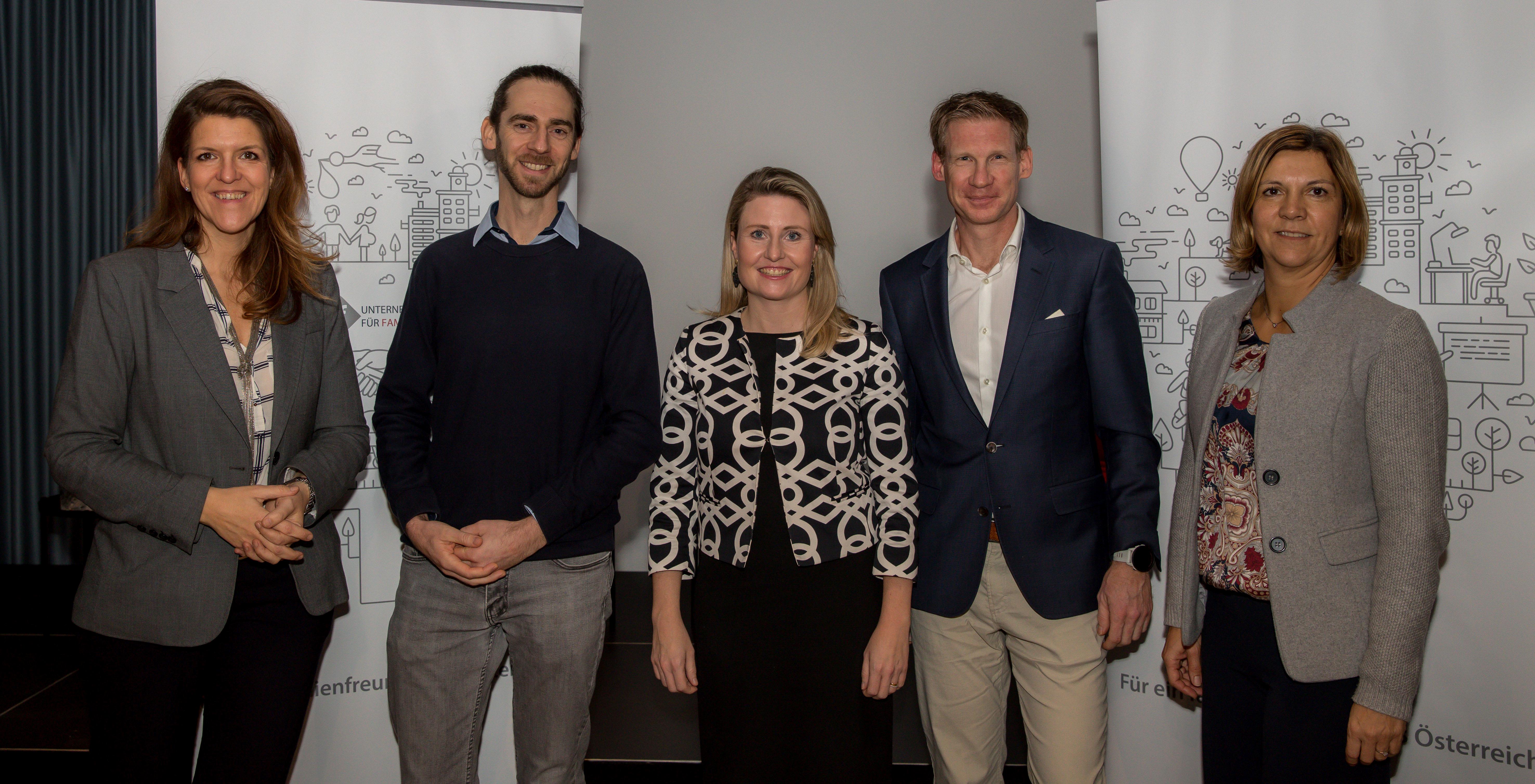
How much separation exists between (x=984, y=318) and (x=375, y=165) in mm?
1797

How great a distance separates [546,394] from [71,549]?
11.9 feet

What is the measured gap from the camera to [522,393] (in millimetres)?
2000

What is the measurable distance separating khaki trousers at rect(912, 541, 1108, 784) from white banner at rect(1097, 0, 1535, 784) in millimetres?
438

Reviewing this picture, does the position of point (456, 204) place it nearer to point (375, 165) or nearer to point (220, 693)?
point (375, 165)

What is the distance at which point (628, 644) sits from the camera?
4.23 meters

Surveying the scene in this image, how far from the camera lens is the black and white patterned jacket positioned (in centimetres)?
189

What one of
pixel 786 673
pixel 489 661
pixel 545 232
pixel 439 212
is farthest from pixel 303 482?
pixel 786 673

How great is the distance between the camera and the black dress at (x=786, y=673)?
1.87 metres

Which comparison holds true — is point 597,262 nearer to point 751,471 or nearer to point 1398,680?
point 751,471

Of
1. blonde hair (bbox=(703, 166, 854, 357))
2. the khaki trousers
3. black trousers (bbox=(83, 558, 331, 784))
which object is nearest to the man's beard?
blonde hair (bbox=(703, 166, 854, 357))

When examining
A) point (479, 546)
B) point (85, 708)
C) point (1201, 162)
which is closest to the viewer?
point (479, 546)

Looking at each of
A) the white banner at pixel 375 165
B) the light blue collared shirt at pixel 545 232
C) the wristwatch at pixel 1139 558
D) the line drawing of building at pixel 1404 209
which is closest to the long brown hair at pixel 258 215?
the light blue collared shirt at pixel 545 232

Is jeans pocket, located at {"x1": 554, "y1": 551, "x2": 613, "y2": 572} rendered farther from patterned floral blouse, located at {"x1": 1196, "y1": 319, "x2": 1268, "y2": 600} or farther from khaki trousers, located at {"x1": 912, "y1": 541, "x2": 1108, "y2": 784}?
patterned floral blouse, located at {"x1": 1196, "y1": 319, "x2": 1268, "y2": 600}

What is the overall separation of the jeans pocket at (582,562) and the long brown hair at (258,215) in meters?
0.80
